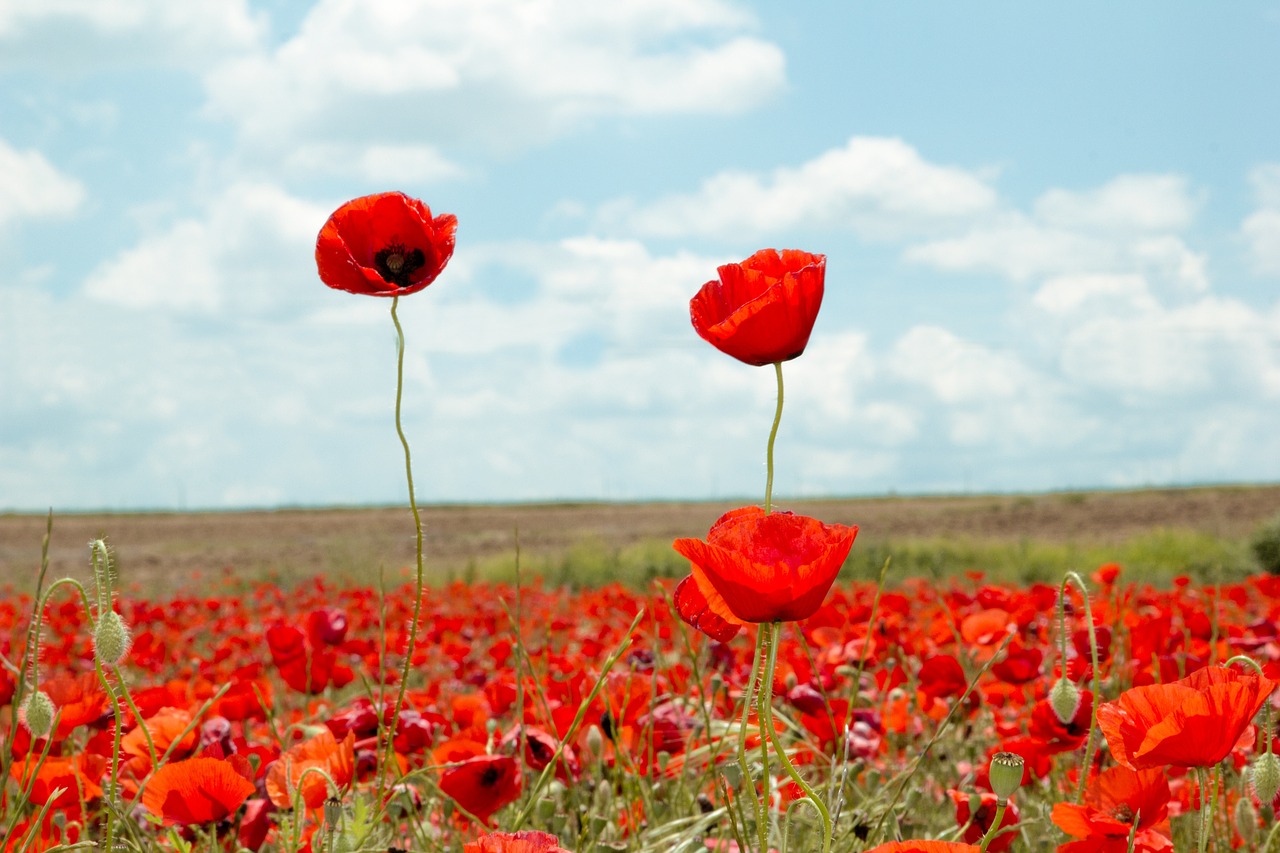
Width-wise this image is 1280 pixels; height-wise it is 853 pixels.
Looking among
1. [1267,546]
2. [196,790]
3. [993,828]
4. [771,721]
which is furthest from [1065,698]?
[1267,546]

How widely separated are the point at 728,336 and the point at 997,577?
387 inches

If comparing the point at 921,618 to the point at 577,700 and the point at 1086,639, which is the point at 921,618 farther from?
the point at 577,700

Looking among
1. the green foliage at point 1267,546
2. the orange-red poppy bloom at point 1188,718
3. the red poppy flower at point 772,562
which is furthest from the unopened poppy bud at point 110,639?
the green foliage at point 1267,546

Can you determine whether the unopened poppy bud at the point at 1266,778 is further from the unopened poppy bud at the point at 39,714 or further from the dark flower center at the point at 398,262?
the unopened poppy bud at the point at 39,714

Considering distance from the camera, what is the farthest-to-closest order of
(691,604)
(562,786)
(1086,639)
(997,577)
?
1. (997,577)
2. (1086,639)
3. (562,786)
4. (691,604)

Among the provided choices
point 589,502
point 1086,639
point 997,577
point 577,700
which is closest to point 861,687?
point 1086,639

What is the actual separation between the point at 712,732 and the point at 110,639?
140 centimetres

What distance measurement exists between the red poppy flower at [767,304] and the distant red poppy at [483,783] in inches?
31.5

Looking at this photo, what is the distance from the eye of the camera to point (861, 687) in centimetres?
280

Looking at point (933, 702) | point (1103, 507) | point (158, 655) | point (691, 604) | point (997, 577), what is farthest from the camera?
point (1103, 507)

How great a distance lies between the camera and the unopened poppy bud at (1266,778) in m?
1.28

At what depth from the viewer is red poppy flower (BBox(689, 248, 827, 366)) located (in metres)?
1.10

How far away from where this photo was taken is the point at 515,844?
1028 millimetres

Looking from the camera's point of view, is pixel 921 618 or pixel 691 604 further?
pixel 921 618
